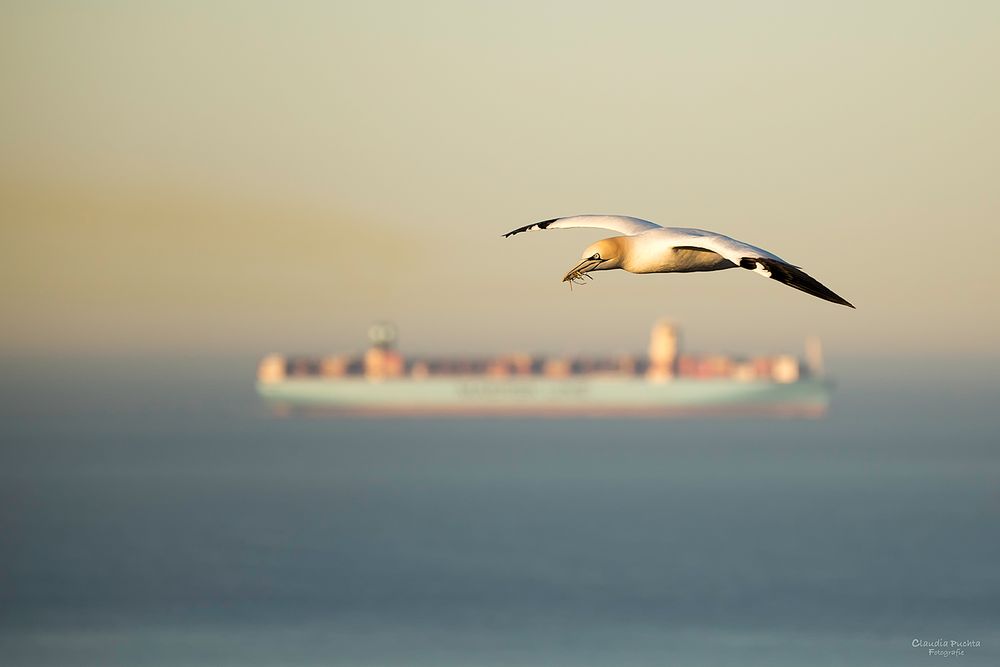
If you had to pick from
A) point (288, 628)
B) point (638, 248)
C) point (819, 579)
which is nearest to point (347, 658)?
point (288, 628)

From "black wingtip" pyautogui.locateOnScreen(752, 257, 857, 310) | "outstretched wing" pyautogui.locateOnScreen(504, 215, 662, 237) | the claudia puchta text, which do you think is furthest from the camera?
the claudia puchta text

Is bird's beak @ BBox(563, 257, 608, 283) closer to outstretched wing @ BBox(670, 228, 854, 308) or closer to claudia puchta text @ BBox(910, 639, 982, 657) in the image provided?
outstretched wing @ BBox(670, 228, 854, 308)

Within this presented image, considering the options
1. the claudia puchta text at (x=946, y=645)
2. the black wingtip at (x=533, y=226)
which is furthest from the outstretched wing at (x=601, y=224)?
the claudia puchta text at (x=946, y=645)

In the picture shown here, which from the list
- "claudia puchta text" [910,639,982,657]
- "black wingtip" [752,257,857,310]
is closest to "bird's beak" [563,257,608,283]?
"black wingtip" [752,257,857,310]

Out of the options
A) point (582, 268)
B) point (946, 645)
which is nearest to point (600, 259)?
point (582, 268)

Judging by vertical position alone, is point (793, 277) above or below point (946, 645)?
above

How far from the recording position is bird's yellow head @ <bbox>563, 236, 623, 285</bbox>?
58.4ft

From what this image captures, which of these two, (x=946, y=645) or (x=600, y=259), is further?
(x=946, y=645)

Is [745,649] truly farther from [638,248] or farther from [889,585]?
[638,248]

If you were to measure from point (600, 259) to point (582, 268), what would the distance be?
8.8 inches

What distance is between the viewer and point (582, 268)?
17891 mm

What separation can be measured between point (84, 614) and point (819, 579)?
3354 inches

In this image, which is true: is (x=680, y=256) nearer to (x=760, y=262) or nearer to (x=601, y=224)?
(x=760, y=262)

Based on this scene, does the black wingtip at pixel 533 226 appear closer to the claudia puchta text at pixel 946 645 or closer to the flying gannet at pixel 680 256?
the flying gannet at pixel 680 256
